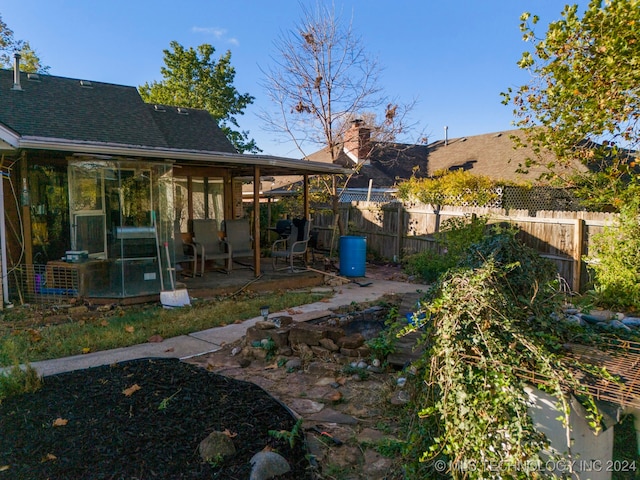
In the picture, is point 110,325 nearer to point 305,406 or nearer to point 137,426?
point 137,426

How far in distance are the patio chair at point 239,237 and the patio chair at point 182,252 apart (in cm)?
83

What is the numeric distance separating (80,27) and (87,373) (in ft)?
59.0

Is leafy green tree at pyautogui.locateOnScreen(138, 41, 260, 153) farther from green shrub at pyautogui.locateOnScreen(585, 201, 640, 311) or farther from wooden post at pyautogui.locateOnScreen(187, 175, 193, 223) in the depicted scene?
green shrub at pyautogui.locateOnScreen(585, 201, 640, 311)

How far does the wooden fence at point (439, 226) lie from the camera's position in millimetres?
7145

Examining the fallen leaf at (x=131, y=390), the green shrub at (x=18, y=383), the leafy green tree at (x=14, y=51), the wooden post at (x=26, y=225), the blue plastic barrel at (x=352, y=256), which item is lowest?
the fallen leaf at (x=131, y=390)

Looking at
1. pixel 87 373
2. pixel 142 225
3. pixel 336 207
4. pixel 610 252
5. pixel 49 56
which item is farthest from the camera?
pixel 49 56

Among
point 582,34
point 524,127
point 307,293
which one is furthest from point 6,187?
point 582,34

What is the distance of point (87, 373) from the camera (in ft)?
12.3

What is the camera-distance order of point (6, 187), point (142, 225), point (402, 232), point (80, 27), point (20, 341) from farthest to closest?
point (80, 27) < point (402, 232) < point (6, 187) < point (142, 225) < point (20, 341)

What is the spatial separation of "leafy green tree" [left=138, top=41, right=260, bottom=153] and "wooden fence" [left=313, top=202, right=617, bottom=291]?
10.5 m

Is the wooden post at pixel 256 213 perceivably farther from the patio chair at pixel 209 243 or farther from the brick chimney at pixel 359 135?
the brick chimney at pixel 359 135

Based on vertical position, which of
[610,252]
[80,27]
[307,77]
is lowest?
[610,252]

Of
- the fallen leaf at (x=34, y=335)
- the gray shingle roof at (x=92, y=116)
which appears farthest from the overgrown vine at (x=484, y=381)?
the gray shingle roof at (x=92, y=116)

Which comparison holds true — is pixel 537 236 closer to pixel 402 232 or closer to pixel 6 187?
pixel 402 232
